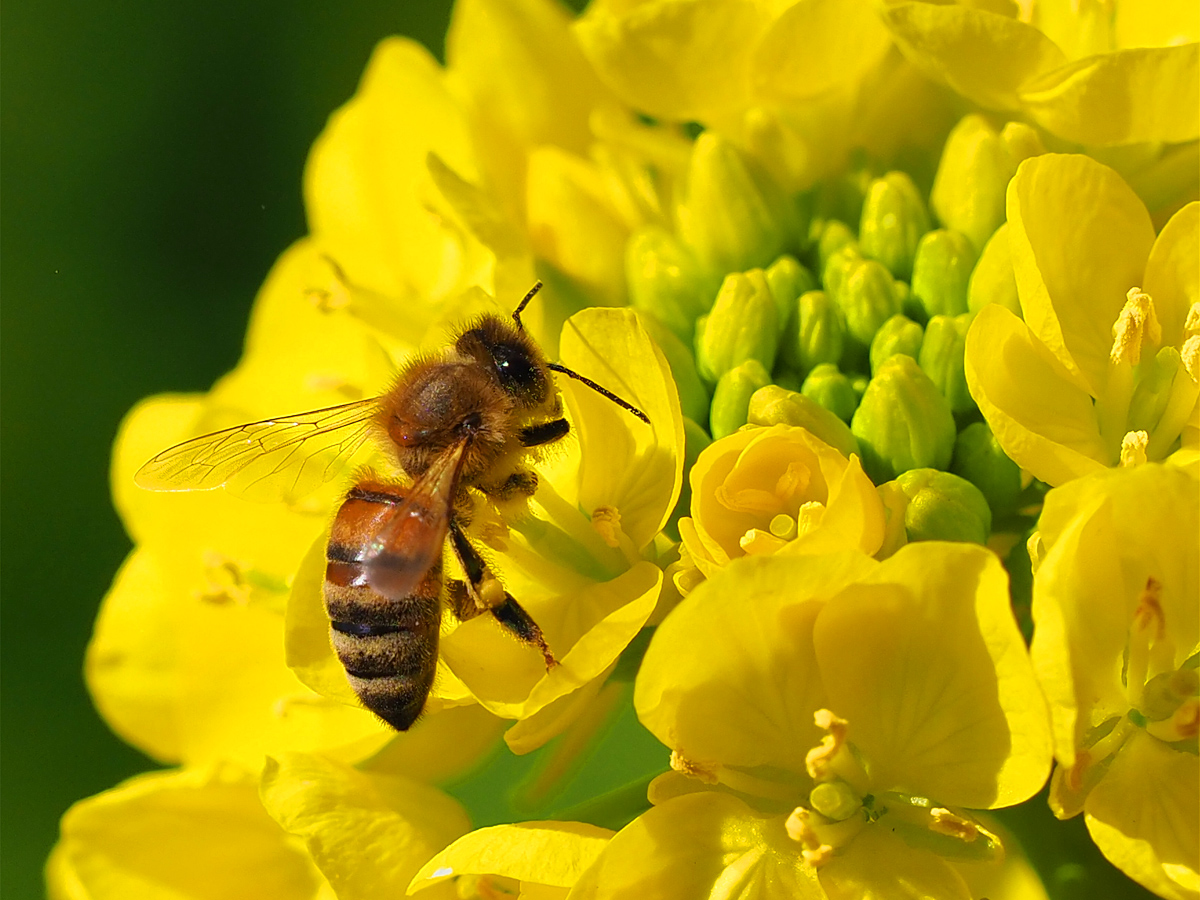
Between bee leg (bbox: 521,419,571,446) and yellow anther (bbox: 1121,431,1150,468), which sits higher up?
bee leg (bbox: 521,419,571,446)

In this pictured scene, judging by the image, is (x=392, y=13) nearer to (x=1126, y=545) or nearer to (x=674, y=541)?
(x=674, y=541)

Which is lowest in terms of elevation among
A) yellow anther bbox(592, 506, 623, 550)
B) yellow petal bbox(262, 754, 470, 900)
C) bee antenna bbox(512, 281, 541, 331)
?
yellow petal bbox(262, 754, 470, 900)

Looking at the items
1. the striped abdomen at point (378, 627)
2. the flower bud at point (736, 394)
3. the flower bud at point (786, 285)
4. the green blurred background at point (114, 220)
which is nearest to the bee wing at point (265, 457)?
the striped abdomen at point (378, 627)

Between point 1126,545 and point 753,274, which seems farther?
point 753,274

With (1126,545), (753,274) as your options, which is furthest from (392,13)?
(1126,545)

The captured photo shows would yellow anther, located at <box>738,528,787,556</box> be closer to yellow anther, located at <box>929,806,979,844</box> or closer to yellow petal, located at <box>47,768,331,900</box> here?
yellow anther, located at <box>929,806,979,844</box>

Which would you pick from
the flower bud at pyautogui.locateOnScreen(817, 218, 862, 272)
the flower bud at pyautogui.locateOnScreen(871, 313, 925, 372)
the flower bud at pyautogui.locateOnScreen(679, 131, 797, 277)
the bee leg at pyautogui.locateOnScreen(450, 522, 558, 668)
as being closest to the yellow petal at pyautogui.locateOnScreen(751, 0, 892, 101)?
the flower bud at pyautogui.locateOnScreen(679, 131, 797, 277)

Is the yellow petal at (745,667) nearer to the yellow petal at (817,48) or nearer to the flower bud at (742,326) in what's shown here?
the flower bud at (742,326)
